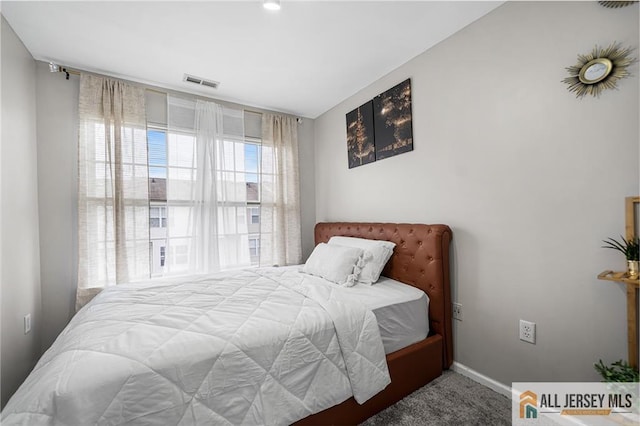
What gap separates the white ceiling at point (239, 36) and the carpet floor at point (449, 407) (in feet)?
8.41

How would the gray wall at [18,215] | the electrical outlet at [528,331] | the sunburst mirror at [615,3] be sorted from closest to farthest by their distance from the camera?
the sunburst mirror at [615,3], the electrical outlet at [528,331], the gray wall at [18,215]

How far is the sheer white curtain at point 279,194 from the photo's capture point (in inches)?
129

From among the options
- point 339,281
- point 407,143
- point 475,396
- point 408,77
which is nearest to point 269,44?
point 408,77

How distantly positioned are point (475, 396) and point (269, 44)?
2.94 meters

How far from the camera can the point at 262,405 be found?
1.16 meters

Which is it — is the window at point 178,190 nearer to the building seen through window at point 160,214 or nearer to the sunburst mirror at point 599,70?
the building seen through window at point 160,214

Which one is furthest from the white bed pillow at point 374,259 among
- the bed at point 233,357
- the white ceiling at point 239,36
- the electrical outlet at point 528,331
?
the white ceiling at point 239,36

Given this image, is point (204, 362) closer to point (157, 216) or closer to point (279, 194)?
point (157, 216)

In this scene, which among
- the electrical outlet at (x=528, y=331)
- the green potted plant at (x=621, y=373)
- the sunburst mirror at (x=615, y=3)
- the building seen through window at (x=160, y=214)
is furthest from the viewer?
the building seen through window at (x=160, y=214)

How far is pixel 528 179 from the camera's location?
1.60m

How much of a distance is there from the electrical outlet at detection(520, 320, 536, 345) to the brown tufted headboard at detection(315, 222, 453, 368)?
0.45 m

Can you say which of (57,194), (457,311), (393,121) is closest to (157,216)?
(57,194)

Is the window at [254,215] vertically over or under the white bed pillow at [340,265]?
over

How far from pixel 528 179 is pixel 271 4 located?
1944mm
